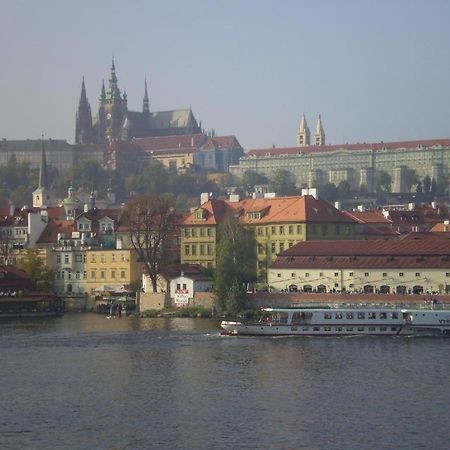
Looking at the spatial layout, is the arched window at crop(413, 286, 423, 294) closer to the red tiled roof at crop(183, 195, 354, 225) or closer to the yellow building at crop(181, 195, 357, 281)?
the yellow building at crop(181, 195, 357, 281)

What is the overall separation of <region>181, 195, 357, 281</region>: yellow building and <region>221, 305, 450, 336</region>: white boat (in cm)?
2540

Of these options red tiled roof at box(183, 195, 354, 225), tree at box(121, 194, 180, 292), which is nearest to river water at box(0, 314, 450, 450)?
tree at box(121, 194, 180, 292)

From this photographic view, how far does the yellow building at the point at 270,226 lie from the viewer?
9431 cm

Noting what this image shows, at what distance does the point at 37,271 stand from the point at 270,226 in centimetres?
1613

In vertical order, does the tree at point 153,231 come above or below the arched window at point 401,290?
above

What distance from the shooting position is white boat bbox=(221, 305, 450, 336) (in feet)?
216

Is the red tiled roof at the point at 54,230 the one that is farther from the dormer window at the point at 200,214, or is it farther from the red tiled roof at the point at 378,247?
the red tiled roof at the point at 378,247

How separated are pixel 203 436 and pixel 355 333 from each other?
2701 cm

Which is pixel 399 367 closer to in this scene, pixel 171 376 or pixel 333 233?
pixel 171 376

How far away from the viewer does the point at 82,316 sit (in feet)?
284

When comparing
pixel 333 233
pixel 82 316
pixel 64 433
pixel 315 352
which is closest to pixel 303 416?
pixel 64 433

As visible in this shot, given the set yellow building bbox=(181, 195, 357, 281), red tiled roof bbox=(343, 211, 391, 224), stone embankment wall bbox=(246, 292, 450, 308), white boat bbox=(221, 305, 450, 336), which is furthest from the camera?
red tiled roof bbox=(343, 211, 391, 224)

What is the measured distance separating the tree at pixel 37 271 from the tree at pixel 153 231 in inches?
249

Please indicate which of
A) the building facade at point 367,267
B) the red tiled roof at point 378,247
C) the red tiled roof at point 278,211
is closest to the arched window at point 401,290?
the building facade at point 367,267
